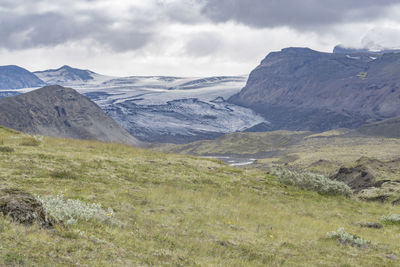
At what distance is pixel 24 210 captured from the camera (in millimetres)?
10055

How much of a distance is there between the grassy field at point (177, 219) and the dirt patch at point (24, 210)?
36cm

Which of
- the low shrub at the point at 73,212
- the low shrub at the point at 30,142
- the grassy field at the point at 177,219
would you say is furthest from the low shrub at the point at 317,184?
the low shrub at the point at 73,212

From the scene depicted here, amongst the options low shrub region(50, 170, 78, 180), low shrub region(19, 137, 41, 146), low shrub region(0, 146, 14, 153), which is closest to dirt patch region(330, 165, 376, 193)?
low shrub region(19, 137, 41, 146)

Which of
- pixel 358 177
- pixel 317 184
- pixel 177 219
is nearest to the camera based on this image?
pixel 177 219

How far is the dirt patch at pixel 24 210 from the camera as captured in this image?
32.4ft

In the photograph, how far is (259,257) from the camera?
12.0 meters

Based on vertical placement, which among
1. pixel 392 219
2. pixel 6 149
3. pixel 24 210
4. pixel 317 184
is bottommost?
pixel 392 219

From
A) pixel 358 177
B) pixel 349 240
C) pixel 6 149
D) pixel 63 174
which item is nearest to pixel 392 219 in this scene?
pixel 349 240

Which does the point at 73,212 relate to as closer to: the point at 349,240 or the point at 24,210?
the point at 24,210

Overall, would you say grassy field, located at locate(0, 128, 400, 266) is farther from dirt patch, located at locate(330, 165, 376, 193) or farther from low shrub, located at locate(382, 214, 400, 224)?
dirt patch, located at locate(330, 165, 376, 193)

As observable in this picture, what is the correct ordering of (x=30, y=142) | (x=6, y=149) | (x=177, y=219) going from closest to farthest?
(x=177, y=219), (x=6, y=149), (x=30, y=142)

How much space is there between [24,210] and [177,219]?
6021 millimetres

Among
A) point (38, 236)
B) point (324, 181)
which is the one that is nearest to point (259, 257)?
point (38, 236)

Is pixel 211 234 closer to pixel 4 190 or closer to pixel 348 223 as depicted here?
pixel 4 190
